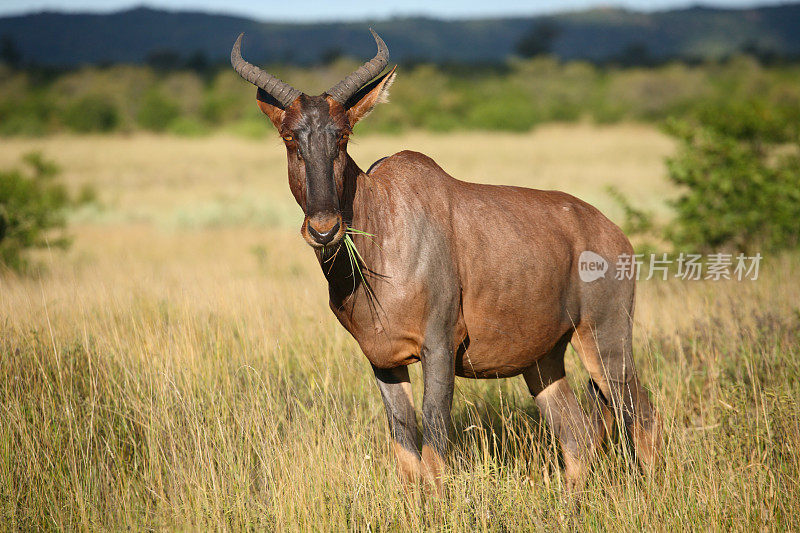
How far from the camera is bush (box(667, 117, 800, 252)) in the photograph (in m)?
11.2

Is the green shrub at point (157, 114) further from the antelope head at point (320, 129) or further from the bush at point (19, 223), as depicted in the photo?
the antelope head at point (320, 129)

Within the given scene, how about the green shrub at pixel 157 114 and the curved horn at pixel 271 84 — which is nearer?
the curved horn at pixel 271 84

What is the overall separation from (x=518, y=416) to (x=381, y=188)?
2.26 metres

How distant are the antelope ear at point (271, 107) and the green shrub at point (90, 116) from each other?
52.4 meters

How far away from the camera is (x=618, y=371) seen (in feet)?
18.5

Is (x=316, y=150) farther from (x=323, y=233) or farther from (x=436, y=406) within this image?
(x=436, y=406)

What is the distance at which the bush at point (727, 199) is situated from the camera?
36.8 feet

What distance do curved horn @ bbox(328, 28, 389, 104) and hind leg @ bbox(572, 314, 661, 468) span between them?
89.3 inches

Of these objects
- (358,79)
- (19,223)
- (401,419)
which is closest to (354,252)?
(358,79)

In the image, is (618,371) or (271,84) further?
(618,371)

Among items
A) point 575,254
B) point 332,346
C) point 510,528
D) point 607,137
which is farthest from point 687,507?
point 607,137

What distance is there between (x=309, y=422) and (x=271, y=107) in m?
2.35

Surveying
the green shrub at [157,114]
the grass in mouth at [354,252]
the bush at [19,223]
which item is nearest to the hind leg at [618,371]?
the grass in mouth at [354,252]

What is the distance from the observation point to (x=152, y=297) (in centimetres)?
820
